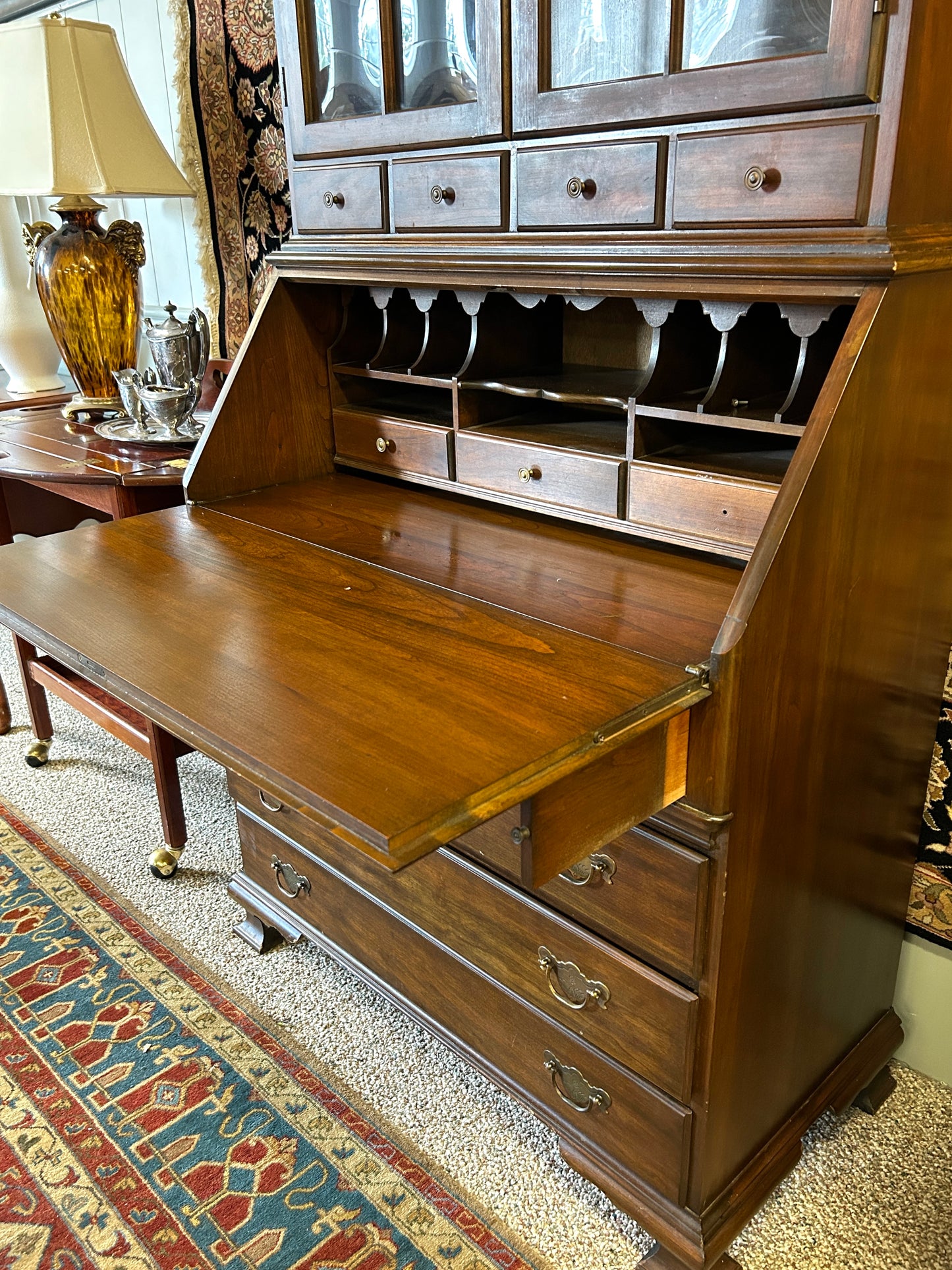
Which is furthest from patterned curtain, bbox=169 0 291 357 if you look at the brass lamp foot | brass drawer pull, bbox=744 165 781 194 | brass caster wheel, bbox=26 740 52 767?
brass drawer pull, bbox=744 165 781 194

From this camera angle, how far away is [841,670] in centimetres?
113

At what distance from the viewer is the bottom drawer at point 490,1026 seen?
123 cm

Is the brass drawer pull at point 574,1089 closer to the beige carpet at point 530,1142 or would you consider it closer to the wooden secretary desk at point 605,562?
the wooden secretary desk at point 605,562

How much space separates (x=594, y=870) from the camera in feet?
3.77

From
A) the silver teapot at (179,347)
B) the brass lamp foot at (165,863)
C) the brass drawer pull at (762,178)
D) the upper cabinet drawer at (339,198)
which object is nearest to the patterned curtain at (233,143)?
the silver teapot at (179,347)

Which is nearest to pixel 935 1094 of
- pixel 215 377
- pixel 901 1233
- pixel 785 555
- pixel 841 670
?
pixel 901 1233

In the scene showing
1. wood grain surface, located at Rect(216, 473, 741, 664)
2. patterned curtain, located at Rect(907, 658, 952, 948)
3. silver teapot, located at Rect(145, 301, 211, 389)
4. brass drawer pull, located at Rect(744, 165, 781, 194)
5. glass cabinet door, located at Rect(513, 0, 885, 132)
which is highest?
glass cabinet door, located at Rect(513, 0, 885, 132)

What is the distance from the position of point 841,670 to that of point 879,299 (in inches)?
16.0

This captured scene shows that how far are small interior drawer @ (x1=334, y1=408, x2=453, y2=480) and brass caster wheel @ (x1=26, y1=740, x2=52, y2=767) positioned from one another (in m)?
1.35

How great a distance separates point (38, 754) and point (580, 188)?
2.05m

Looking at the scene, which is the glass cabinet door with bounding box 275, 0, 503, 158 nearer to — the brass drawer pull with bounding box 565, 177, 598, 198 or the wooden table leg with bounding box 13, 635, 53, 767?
the brass drawer pull with bounding box 565, 177, 598, 198

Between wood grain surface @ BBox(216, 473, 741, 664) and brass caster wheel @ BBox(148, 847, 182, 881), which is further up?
wood grain surface @ BBox(216, 473, 741, 664)

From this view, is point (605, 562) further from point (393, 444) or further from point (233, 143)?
point (233, 143)

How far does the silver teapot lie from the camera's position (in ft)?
7.40
